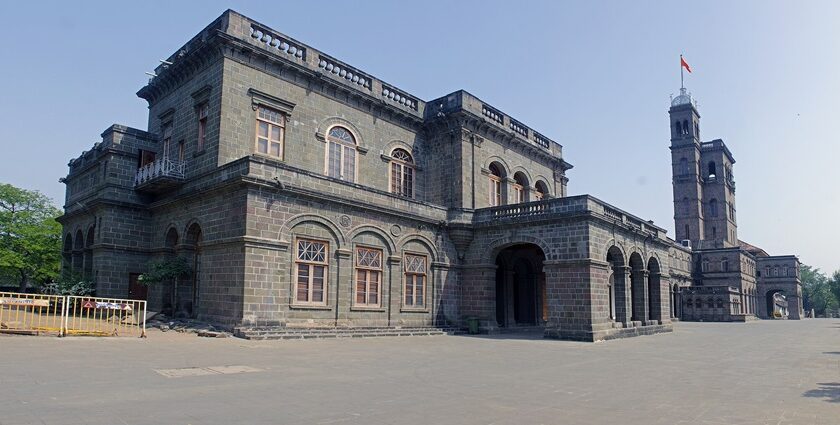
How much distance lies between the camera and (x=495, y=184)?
26484 millimetres

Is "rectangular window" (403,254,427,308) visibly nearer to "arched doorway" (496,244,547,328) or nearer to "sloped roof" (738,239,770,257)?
"arched doorway" (496,244,547,328)

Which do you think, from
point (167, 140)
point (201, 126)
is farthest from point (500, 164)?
point (167, 140)

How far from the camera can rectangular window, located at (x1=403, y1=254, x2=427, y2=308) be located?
818 inches

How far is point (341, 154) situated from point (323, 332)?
7.32 meters

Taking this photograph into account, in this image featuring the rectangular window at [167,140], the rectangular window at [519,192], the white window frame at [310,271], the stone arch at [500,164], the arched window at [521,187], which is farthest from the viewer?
the arched window at [521,187]

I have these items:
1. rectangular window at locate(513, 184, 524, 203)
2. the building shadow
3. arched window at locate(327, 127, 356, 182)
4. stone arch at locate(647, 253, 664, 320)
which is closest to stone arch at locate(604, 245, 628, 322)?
stone arch at locate(647, 253, 664, 320)

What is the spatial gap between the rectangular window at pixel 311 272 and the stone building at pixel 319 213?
6 centimetres

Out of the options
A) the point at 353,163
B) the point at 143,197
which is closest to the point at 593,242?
the point at 353,163

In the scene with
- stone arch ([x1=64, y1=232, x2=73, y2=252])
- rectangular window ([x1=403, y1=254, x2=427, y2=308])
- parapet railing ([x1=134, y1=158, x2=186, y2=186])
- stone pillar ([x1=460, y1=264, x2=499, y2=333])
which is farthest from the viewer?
stone arch ([x1=64, y1=232, x2=73, y2=252])

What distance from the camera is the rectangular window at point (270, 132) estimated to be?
1897 cm

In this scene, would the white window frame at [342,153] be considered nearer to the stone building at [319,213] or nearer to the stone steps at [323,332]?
the stone building at [319,213]

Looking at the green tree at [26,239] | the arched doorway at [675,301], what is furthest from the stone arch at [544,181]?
the green tree at [26,239]

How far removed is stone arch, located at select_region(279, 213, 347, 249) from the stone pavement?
358 centimetres

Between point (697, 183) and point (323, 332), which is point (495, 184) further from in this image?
point (697, 183)
